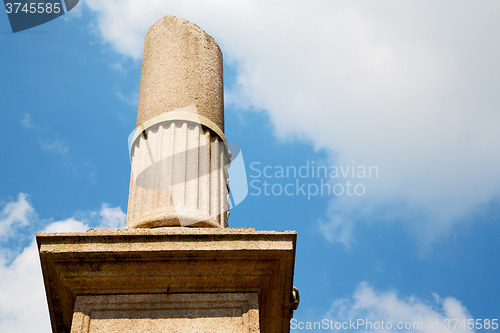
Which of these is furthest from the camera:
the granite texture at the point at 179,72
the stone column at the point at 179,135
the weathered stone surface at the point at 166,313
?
the granite texture at the point at 179,72

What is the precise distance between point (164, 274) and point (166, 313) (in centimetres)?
33

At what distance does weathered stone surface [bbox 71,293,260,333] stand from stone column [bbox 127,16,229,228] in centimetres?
78

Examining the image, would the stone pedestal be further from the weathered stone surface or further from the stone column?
the stone column

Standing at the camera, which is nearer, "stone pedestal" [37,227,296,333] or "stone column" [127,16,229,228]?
"stone pedestal" [37,227,296,333]

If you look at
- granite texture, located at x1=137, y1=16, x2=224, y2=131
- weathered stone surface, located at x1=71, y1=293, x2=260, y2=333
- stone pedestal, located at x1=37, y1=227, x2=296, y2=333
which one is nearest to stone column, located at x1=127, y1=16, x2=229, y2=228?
granite texture, located at x1=137, y1=16, x2=224, y2=131

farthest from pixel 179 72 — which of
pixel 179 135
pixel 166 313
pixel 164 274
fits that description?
pixel 166 313

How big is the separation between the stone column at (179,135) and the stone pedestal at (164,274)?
1.87 ft

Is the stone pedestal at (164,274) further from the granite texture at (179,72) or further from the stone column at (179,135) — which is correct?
the granite texture at (179,72)

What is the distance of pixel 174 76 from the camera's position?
6.48m

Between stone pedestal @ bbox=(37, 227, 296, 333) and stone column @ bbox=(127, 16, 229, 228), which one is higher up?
stone column @ bbox=(127, 16, 229, 228)

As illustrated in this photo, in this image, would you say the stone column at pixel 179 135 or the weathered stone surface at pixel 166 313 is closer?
the weathered stone surface at pixel 166 313

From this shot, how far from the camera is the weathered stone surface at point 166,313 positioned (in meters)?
4.59

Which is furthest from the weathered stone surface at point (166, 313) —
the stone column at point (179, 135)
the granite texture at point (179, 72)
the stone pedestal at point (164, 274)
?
the granite texture at point (179, 72)

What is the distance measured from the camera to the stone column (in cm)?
546
